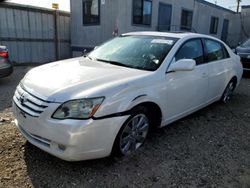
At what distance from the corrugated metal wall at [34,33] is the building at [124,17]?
0.67 metres

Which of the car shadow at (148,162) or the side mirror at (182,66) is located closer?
the car shadow at (148,162)

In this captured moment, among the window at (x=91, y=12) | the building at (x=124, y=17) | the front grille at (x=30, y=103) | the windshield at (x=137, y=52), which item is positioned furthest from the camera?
the window at (x=91, y=12)

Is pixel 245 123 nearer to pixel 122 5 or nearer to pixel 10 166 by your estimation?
pixel 10 166

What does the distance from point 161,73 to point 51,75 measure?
1413 mm

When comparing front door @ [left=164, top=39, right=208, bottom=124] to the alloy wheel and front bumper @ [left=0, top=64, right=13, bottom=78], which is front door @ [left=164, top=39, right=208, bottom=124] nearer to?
the alloy wheel

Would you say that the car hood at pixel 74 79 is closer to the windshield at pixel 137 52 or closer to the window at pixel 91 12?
the windshield at pixel 137 52

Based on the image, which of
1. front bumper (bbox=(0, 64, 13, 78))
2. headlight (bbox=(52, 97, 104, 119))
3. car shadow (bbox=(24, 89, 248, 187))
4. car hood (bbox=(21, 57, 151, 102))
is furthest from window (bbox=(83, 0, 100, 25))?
headlight (bbox=(52, 97, 104, 119))

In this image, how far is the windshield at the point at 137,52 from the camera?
10.9 ft

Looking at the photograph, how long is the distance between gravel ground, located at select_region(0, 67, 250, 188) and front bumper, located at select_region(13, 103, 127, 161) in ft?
0.88

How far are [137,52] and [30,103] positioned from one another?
1715mm

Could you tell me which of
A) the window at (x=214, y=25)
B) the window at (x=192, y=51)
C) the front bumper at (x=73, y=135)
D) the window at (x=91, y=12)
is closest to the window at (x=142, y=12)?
the window at (x=91, y=12)

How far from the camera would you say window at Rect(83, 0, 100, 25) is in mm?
11047

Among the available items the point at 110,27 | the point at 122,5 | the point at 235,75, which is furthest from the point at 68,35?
the point at 235,75

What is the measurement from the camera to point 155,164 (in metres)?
2.90
